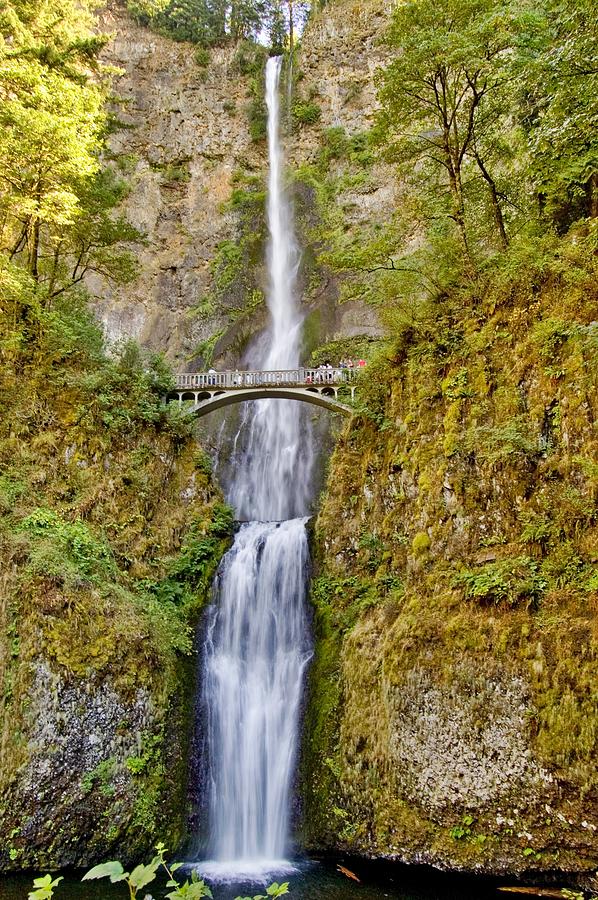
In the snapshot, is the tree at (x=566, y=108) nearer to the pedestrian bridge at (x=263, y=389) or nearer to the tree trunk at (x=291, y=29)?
the pedestrian bridge at (x=263, y=389)

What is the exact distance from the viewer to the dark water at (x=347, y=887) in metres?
7.01

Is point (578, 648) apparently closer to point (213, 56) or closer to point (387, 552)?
point (387, 552)

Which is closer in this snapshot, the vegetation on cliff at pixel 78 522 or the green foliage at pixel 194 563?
the vegetation on cliff at pixel 78 522

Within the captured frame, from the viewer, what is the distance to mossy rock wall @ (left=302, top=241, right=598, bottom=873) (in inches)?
279

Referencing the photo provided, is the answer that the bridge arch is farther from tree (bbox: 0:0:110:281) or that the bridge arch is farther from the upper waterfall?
tree (bbox: 0:0:110:281)

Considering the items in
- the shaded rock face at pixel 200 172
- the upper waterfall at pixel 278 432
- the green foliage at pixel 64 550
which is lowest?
the green foliage at pixel 64 550

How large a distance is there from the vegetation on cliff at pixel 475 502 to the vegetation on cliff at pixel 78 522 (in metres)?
3.26

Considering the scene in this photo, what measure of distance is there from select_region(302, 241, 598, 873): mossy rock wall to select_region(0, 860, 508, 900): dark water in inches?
9.2

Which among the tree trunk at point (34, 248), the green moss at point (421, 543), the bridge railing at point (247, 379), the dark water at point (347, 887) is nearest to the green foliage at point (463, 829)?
the dark water at point (347, 887)

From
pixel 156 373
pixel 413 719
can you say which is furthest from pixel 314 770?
pixel 156 373

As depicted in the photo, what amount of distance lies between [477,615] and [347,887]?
4.16m

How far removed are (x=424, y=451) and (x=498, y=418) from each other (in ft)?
5.36

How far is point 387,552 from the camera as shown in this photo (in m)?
10.7

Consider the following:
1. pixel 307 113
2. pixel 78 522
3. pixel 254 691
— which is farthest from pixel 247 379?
pixel 307 113
